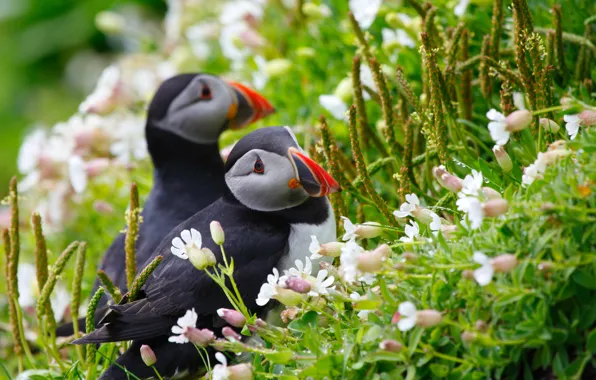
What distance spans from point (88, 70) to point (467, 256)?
632 cm

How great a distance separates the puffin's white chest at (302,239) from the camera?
88.7 inches

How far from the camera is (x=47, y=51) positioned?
24.8 ft

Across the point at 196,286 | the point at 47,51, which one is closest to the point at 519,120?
the point at 196,286

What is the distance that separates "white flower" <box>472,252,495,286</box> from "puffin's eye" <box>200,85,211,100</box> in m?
1.93

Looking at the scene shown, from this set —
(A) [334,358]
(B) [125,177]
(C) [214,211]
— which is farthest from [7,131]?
(A) [334,358]

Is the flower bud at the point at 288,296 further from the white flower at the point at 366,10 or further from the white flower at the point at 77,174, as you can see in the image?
the white flower at the point at 77,174

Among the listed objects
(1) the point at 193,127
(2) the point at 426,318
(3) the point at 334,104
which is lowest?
→ (1) the point at 193,127

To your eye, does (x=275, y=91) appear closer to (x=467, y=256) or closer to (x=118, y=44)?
(x=467, y=256)

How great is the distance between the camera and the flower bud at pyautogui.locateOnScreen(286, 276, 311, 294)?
1.77 meters

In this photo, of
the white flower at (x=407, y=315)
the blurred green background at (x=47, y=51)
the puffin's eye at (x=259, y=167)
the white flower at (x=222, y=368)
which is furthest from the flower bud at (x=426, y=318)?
the blurred green background at (x=47, y=51)

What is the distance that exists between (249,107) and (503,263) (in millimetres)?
1919

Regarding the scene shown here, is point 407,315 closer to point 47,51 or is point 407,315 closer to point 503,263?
point 503,263

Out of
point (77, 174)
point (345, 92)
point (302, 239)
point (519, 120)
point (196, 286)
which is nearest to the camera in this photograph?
point (519, 120)

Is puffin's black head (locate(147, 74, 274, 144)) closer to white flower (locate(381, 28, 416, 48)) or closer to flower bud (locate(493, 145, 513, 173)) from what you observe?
white flower (locate(381, 28, 416, 48))
